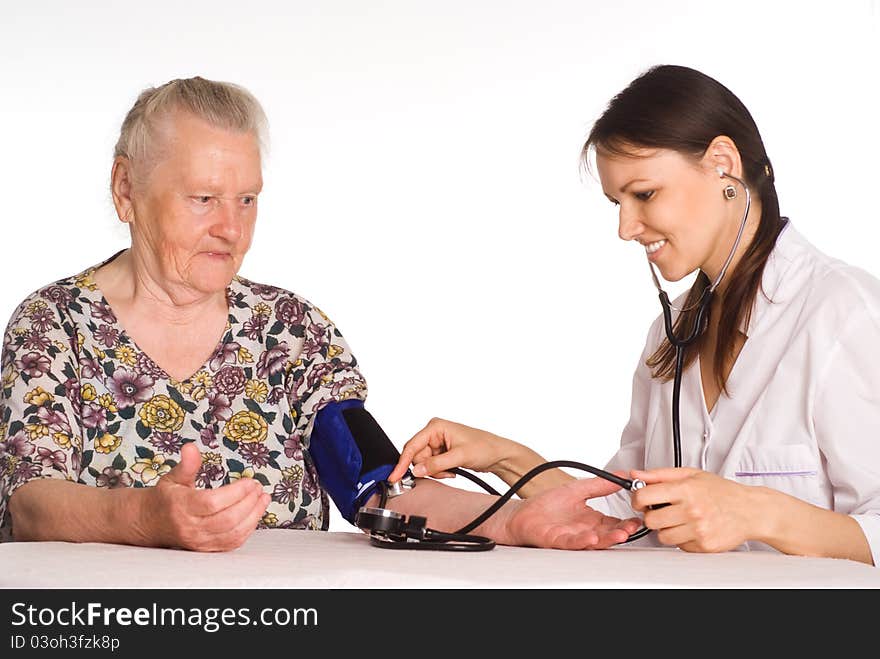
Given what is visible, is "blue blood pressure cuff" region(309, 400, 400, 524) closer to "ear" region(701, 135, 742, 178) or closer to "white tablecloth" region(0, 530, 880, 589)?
"white tablecloth" region(0, 530, 880, 589)

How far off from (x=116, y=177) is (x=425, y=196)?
2.32 m

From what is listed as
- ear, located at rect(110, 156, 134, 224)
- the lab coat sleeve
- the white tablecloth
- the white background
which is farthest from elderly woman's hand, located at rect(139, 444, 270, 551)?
the white background

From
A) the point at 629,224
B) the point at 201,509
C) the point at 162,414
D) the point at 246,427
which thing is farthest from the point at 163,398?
the point at 629,224

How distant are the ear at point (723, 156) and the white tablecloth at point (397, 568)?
2.24 feet

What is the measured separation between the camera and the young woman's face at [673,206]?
1761 mm

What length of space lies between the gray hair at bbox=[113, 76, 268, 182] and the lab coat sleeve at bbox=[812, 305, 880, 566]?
3.14 ft

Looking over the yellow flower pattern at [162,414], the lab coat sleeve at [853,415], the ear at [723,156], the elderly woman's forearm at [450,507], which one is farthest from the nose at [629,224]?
the yellow flower pattern at [162,414]

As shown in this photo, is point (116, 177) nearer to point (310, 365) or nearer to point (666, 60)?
point (310, 365)

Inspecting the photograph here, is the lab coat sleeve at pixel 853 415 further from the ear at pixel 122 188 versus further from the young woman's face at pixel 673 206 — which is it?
the ear at pixel 122 188

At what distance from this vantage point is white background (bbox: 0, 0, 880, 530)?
402 cm
